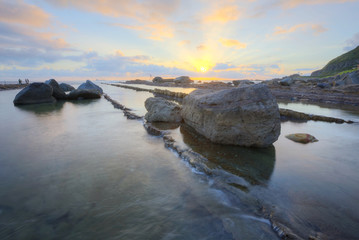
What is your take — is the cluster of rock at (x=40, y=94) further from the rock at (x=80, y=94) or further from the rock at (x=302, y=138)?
the rock at (x=302, y=138)

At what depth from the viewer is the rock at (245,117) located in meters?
7.19

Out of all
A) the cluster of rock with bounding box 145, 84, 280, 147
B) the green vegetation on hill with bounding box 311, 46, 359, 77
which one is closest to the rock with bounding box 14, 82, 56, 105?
the cluster of rock with bounding box 145, 84, 280, 147

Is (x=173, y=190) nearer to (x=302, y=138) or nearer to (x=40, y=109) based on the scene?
(x=302, y=138)

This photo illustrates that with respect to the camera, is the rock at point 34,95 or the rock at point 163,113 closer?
the rock at point 163,113

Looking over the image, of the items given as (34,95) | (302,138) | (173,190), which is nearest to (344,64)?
(302,138)

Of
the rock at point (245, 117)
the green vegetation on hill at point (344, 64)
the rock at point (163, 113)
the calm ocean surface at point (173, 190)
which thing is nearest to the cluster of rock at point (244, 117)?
the rock at point (245, 117)

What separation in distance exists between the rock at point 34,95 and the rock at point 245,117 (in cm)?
2127

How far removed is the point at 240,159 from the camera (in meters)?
6.29

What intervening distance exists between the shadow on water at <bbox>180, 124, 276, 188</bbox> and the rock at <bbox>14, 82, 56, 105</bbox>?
20.4 metres

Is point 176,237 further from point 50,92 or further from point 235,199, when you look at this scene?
point 50,92

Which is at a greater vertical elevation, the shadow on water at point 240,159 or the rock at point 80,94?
the rock at point 80,94

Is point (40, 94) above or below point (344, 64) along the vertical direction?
below

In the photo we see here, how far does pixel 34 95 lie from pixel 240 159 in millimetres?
23349

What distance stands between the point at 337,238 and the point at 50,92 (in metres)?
26.8
